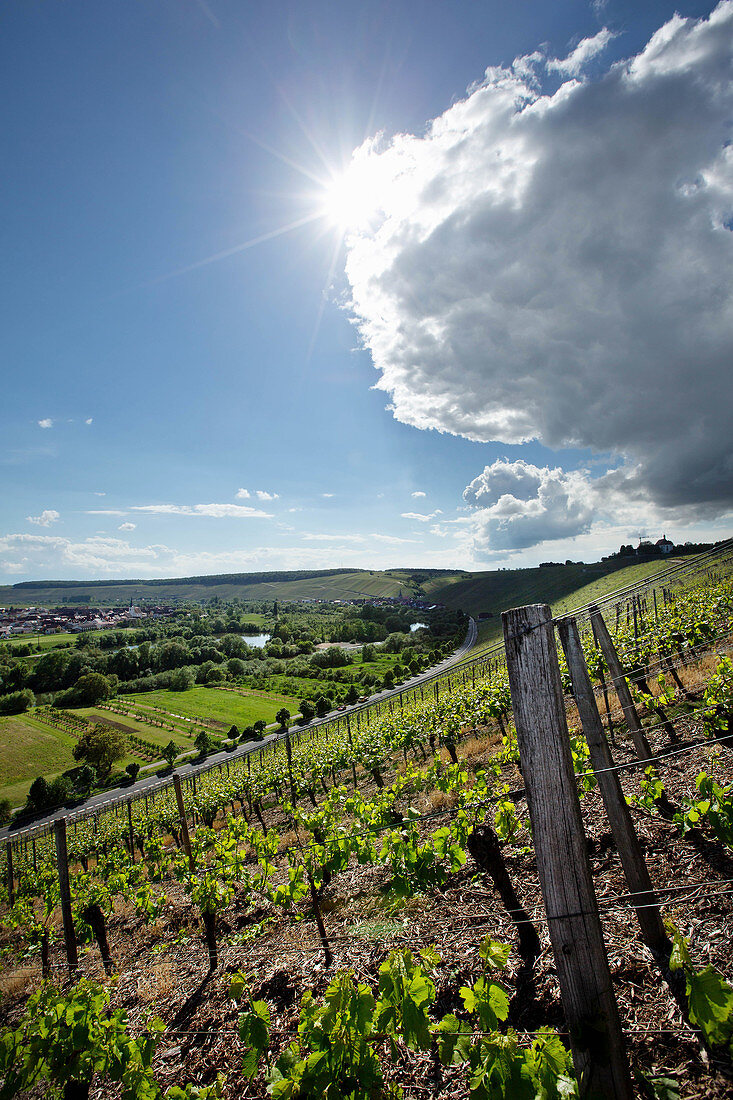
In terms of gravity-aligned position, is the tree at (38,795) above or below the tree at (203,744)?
below

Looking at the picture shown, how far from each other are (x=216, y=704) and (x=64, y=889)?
71.4 metres

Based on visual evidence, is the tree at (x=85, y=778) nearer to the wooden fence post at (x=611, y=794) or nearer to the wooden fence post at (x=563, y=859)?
the wooden fence post at (x=611, y=794)

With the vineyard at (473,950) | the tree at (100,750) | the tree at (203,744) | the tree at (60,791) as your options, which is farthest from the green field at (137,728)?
the vineyard at (473,950)

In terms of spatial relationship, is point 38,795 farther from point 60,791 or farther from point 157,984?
point 157,984

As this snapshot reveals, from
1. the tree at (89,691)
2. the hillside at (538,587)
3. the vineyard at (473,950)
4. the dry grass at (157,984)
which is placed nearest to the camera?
the vineyard at (473,950)

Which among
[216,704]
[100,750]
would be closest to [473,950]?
[100,750]

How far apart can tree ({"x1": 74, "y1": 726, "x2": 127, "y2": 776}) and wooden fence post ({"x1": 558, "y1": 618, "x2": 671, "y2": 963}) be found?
61.0 m

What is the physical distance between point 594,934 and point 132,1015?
24.6 feet

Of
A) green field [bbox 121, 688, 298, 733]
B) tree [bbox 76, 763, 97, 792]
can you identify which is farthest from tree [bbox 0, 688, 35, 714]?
tree [bbox 76, 763, 97, 792]

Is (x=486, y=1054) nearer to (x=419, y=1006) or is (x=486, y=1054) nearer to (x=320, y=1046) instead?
(x=419, y=1006)

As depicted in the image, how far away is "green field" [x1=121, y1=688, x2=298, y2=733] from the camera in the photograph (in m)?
63.3

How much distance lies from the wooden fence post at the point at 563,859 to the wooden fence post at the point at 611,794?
1.50 metres

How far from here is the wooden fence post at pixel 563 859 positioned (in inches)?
74.0

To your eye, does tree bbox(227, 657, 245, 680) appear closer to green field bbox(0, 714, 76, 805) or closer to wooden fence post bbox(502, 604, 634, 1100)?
green field bbox(0, 714, 76, 805)
